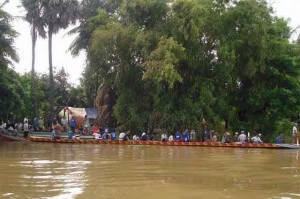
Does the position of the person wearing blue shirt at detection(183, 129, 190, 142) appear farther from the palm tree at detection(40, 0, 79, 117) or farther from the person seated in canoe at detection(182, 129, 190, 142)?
the palm tree at detection(40, 0, 79, 117)

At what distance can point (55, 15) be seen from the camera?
125 feet

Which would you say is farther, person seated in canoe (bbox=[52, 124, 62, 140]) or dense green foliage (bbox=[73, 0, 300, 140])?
dense green foliage (bbox=[73, 0, 300, 140])

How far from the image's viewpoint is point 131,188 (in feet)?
32.2

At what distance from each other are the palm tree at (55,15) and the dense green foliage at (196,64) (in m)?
6.84

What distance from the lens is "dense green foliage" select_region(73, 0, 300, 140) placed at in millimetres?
28703

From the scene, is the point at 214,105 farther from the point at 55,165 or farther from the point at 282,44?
the point at 55,165

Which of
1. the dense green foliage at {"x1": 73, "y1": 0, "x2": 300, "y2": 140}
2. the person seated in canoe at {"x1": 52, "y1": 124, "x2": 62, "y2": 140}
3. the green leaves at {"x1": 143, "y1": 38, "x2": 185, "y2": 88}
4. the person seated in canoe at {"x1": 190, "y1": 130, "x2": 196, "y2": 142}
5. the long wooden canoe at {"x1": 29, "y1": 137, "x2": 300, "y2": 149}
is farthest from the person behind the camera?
the dense green foliage at {"x1": 73, "y1": 0, "x2": 300, "y2": 140}

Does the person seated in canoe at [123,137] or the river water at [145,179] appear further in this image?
the person seated in canoe at [123,137]

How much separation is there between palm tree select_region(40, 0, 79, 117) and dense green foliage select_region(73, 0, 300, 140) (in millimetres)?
6837

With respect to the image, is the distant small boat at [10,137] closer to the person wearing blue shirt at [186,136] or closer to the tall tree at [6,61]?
the tall tree at [6,61]

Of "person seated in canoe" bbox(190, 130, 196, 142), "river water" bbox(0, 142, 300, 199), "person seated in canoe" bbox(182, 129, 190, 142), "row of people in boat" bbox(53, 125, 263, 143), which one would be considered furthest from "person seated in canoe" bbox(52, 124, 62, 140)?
"river water" bbox(0, 142, 300, 199)

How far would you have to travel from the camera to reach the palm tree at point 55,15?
38.0m

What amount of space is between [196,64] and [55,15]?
14.9m

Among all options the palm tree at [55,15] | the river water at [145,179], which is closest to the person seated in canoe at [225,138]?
the river water at [145,179]
